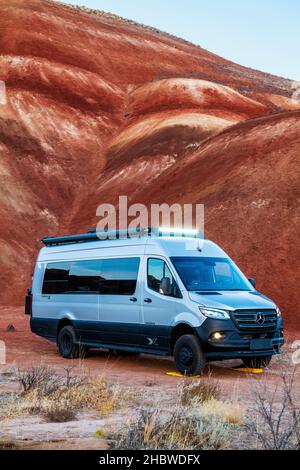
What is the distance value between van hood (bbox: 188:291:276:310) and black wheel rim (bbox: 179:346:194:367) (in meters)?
0.91

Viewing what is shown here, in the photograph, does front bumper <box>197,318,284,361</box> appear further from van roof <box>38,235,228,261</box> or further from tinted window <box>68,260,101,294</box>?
tinted window <box>68,260,101,294</box>

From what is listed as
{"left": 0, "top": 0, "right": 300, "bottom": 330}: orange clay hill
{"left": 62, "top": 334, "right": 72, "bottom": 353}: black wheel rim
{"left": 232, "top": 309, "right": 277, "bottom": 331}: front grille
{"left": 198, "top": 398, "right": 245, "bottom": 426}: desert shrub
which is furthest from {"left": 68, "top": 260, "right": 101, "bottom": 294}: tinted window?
{"left": 0, "top": 0, "right": 300, "bottom": 330}: orange clay hill

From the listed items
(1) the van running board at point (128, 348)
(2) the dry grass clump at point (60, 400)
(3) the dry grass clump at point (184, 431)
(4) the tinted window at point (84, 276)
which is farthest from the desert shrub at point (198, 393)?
(4) the tinted window at point (84, 276)

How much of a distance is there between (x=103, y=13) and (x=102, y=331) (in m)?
99.5

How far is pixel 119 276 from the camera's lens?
1504cm

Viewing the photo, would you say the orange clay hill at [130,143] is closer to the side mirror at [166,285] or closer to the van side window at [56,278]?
the van side window at [56,278]

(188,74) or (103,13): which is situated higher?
(103,13)

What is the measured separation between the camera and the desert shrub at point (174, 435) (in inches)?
257

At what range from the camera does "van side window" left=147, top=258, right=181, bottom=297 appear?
44.7 ft

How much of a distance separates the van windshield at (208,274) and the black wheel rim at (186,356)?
1.17 m

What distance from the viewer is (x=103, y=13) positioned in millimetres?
107688

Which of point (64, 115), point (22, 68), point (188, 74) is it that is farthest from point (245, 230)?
point (188, 74)
